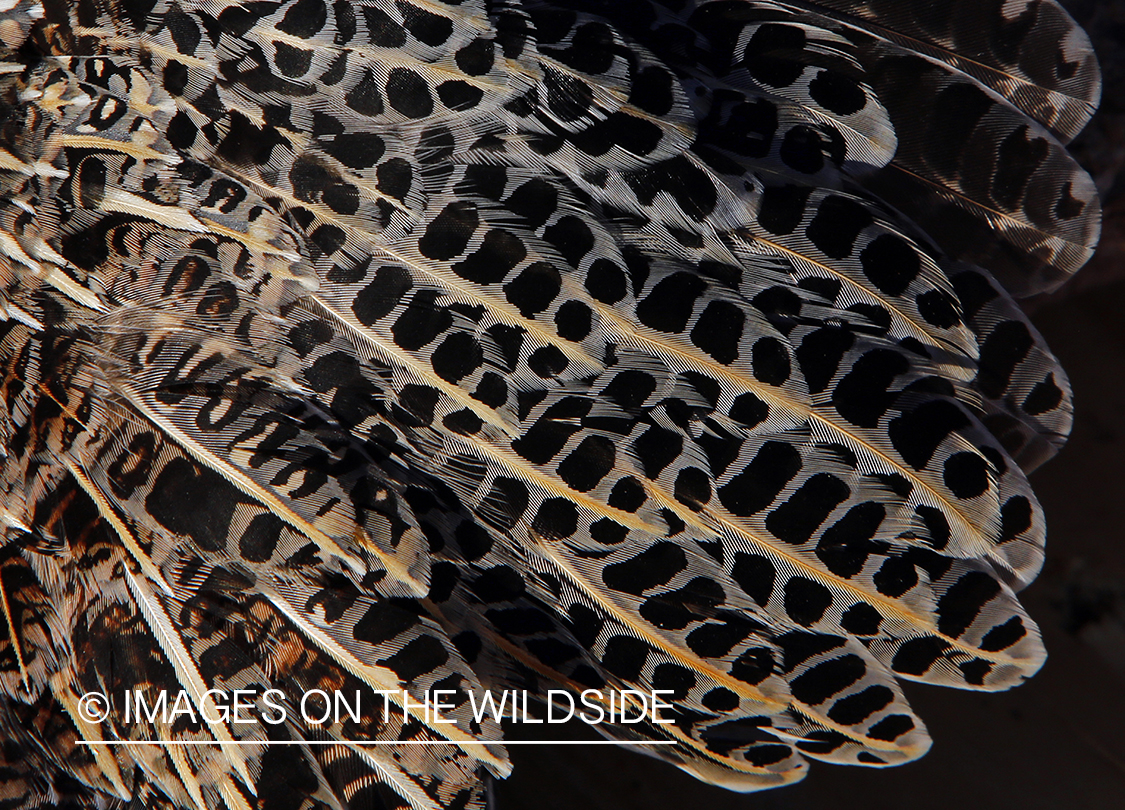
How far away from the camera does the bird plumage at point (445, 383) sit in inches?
27.0

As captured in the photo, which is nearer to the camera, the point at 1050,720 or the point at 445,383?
the point at 445,383

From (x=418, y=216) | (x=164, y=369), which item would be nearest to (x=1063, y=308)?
(x=418, y=216)

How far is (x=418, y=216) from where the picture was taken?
69 centimetres

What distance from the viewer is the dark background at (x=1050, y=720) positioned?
44.9 inches

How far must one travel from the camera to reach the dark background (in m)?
1.14

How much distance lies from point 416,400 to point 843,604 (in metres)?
0.51

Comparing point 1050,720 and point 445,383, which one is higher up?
point 445,383

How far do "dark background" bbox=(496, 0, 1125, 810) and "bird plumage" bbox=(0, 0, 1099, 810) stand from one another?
1.54 feet

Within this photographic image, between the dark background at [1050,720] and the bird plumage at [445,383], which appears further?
the dark background at [1050,720]

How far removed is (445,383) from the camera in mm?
697

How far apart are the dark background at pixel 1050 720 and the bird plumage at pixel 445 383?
469 mm

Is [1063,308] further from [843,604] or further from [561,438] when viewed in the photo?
[561,438]

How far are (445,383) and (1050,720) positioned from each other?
1.19 meters

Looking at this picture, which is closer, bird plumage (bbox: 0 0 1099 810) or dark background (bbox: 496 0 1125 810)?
bird plumage (bbox: 0 0 1099 810)
